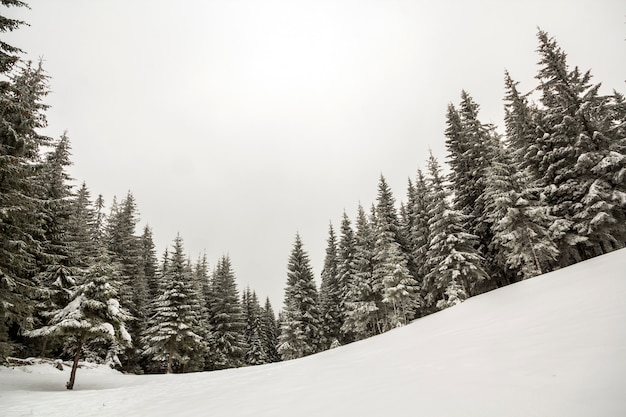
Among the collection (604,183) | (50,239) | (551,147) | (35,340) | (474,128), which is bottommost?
(35,340)

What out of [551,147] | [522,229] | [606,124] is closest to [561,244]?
[522,229]

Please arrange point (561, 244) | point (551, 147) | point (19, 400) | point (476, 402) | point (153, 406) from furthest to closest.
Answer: point (551, 147) < point (561, 244) < point (19, 400) < point (153, 406) < point (476, 402)

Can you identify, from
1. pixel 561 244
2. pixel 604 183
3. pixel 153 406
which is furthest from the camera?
pixel 561 244

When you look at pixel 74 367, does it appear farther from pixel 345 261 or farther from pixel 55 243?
pixel 345 261

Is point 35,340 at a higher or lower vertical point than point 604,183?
lower

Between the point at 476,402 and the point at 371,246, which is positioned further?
the point at 371,246

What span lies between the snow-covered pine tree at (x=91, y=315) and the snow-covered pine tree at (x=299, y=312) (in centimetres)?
1826

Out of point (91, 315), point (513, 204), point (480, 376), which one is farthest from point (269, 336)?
point (480, 376)

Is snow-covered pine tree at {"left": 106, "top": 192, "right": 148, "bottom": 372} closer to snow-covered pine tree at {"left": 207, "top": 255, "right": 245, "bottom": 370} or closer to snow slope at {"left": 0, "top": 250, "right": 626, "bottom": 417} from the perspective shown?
snow-covered pine tree at {"left": 207, "top": 255, "right": 245, "bottom": 370}

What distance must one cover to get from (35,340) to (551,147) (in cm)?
4119

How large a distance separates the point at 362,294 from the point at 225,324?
670 inches

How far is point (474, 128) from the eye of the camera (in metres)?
27.4

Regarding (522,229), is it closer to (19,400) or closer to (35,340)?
(19,400)

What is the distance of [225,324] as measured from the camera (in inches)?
1495
